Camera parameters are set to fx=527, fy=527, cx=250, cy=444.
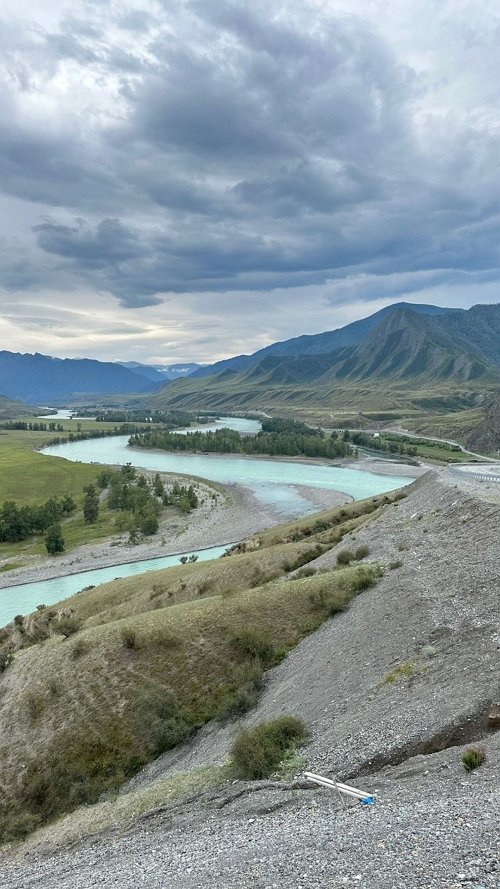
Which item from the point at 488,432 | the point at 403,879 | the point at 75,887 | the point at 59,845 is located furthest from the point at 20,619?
the point at 488,432

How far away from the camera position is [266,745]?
19.8 m

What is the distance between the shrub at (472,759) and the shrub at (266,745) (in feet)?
23.4

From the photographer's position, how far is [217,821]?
655 inches

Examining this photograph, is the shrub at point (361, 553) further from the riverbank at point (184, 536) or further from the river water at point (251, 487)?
the riverbank at point (184, 536)

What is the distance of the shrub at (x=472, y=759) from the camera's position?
1431 centimetres

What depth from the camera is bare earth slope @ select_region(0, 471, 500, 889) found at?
38.1 ft

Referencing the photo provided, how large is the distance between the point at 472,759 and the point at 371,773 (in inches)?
140

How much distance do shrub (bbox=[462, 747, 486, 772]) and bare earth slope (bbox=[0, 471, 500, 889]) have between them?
0.31m

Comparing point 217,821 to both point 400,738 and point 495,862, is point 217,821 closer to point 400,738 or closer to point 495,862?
point 400,738

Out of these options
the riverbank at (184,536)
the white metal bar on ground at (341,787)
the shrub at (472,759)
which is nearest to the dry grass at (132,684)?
the white metal bar on ground at (341,787)

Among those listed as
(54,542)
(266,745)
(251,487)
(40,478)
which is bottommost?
(54,542)

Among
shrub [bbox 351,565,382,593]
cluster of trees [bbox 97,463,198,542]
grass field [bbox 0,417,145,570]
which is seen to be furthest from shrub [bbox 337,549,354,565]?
grass field [bbox 0,417,145,570]

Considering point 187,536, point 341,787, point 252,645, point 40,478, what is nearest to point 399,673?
point 341,787

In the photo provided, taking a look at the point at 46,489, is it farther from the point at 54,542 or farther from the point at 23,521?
the point at 54,542
